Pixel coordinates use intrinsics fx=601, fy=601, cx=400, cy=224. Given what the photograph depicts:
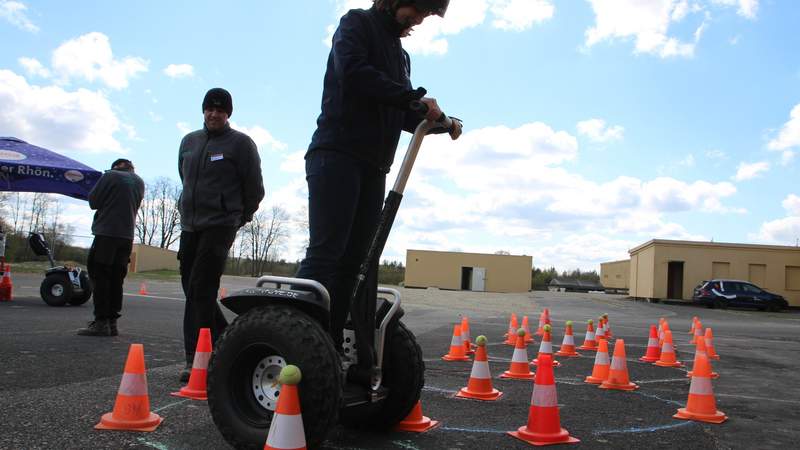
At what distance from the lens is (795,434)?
12.3ft

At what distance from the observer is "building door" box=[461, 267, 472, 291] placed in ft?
203

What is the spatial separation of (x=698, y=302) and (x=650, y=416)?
98.4 feet

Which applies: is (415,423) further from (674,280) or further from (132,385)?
(674,280)

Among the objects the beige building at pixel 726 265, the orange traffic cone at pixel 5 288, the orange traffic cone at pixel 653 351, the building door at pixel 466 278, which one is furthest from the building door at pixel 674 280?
the orange traffic cone at pixel 5 288

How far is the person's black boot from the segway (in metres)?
4.39

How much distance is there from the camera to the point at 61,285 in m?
9.95

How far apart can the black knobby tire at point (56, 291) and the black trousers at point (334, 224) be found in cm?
858

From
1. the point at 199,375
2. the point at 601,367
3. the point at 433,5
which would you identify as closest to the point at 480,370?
the point at 601,367

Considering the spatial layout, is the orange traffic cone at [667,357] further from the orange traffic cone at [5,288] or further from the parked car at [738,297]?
the parked car at [738,297]

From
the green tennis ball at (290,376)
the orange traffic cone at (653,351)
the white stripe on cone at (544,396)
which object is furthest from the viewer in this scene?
the orange traffic cone at (653,351)

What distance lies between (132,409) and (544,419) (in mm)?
2219

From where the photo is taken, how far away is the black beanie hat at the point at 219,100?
15.2ft

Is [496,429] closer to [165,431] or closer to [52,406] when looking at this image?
[165,431]

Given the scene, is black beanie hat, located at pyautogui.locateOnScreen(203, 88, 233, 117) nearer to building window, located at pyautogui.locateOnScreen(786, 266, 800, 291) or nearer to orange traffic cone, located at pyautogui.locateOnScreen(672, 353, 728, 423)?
orange traffic cone, located at pyautogui.locateOnScreen(672, 353, 728, 423)
